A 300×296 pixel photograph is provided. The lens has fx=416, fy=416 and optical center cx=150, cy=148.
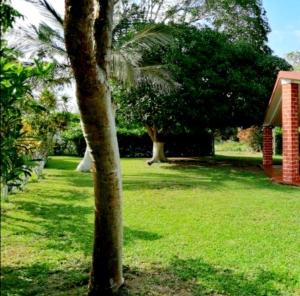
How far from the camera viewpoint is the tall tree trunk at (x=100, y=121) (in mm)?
3182

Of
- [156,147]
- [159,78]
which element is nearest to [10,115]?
[159,78]

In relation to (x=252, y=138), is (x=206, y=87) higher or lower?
higher

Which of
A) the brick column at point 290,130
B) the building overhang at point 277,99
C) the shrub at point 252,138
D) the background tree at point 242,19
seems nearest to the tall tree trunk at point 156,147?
the building overhang at point 277,99

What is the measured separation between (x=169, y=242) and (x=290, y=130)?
7.89 m

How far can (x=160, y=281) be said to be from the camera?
451 centimetres

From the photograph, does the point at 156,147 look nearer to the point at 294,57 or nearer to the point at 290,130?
the point at 290,130

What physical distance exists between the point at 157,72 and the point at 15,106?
13518 millimetres

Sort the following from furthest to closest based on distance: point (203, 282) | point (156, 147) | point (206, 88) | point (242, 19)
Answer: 1. point (242, 19)
2. point (156, 147)
3. point (206, 88)
4. point (203, 282)

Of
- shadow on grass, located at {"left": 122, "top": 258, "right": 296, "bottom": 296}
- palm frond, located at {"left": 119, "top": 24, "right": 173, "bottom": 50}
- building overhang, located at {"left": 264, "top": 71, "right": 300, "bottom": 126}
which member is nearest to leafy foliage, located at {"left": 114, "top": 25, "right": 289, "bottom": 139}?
building overhang, located at {"left": 264, "top": 71, "right": 300, "bottom": 126}

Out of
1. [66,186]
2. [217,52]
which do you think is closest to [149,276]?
[66,186]

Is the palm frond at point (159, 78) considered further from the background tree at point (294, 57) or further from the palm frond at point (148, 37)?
the background tree at point (294, 57)

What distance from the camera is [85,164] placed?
16516mm

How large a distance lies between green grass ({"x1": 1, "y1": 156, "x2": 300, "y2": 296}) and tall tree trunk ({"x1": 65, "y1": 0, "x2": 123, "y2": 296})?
1.30 ft

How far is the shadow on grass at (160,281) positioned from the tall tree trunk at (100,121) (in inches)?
14.2
